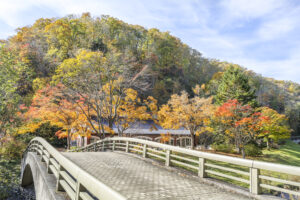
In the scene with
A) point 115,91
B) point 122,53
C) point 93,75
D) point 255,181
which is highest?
point 122,53

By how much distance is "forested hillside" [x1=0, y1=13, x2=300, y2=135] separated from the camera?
33.2m

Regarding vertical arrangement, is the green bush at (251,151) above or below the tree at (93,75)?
below

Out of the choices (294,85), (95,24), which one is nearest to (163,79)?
(95,24)

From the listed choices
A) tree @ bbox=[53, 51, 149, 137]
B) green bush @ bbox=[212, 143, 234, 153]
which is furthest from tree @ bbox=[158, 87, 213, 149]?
green bush @ bbox=[212, 143, 234, 153]

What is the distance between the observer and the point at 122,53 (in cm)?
2672

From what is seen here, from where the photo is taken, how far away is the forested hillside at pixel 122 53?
33.2m

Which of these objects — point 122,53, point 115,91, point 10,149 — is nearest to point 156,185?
point 115,91

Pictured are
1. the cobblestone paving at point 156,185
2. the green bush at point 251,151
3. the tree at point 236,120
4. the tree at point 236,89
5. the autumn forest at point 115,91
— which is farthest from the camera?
the tree at point 236,89

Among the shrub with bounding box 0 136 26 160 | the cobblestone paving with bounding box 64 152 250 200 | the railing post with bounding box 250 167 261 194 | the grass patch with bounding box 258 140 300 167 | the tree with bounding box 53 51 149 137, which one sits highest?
the tree with bounding box 53 51 149 137

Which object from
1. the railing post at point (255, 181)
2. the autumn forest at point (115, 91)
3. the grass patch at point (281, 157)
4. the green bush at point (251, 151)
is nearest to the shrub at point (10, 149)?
the autumn forest at point (115, 91)

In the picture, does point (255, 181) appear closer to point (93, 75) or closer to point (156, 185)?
point (156, 185)

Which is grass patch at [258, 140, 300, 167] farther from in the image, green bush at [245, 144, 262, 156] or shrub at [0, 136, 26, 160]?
shrub at [0, 136, 26, 160]

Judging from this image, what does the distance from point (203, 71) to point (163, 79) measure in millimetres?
20197

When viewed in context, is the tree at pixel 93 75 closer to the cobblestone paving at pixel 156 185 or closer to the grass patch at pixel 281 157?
the cobblestone paving at pixel 156 185
